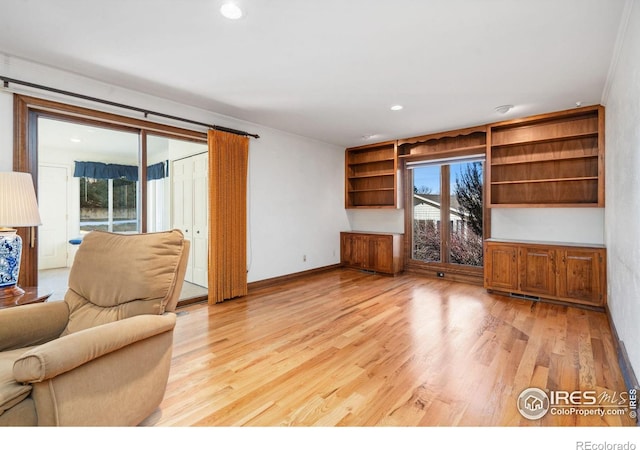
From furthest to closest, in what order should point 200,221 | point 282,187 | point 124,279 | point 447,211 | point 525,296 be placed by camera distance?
point 447,211, point 282,187, point 200,221, point 525,296, point 124,279

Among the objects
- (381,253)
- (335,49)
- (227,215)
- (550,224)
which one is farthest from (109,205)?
(550,224)

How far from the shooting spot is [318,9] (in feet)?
6.54

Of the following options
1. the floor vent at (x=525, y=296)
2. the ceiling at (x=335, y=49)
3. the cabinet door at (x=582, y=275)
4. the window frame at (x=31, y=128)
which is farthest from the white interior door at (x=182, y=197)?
the cabinet door at (x=582, y=275)

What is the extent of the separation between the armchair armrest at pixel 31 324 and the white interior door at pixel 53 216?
1.52 m

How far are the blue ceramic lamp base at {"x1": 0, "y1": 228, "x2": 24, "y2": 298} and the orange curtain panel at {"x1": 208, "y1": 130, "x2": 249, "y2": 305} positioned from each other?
6.10 feet

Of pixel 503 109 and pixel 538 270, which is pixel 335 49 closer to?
pixel 503 109

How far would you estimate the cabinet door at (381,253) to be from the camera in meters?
5.53

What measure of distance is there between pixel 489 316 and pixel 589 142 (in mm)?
2646

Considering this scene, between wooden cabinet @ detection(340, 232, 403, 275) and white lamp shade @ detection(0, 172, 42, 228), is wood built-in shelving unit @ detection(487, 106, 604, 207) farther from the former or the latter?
white lamp shade @ detection(0, 172, 42, 228)

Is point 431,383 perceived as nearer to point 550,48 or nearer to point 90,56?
point 550,48

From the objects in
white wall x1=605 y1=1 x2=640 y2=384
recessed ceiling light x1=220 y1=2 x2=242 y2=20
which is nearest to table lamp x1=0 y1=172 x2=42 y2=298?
recessed ceiling light x1=220 y1=2 x2=242 y2=20

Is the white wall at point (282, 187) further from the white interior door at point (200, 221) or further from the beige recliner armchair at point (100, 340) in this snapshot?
the beige recliner armchair at point (100, 340)

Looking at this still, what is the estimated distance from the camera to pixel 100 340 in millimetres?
1396

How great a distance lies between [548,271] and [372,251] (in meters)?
2.69
